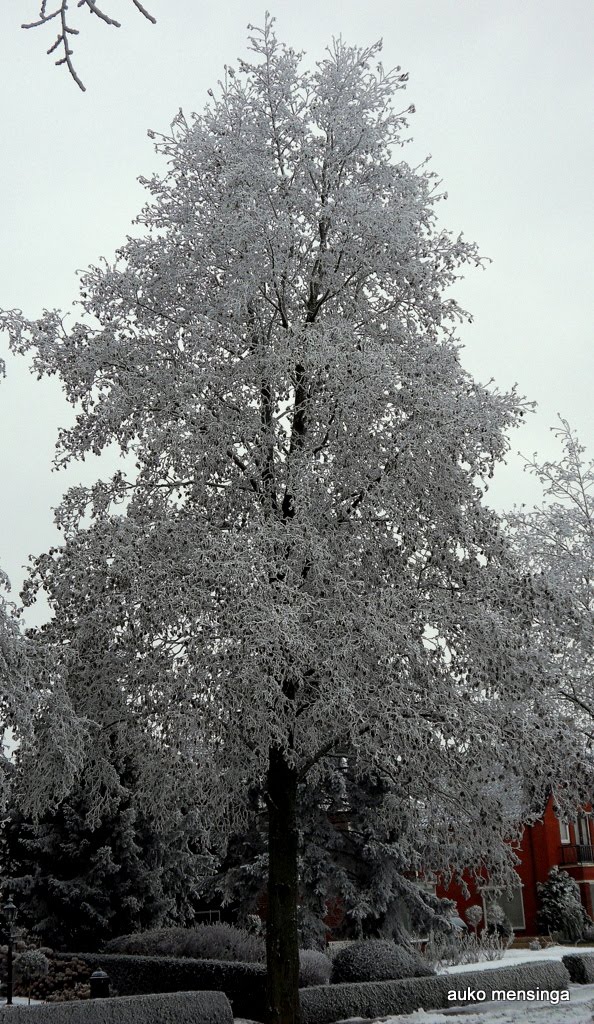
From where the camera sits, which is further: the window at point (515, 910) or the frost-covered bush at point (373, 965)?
the window at point (515, 910)

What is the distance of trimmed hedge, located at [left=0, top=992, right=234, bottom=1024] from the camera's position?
434 inches

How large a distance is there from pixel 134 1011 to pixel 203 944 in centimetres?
555

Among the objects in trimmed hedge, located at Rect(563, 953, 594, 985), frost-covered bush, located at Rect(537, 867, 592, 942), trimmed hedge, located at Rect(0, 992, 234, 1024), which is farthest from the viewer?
frost-covered bush, located at Rect(537, 867, 592, 942)

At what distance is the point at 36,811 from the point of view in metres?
12.9

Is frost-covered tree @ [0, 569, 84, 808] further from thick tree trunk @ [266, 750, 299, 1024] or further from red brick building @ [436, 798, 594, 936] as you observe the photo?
red brick building @ [436, 798, 594, 936]

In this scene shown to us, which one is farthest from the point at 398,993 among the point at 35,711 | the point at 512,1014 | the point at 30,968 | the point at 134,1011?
the point at 30,968

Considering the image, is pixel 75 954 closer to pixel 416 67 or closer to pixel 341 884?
pixel 341 884

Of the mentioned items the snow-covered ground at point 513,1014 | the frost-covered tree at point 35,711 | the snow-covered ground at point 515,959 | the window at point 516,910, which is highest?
the frost-covered tree at point 35,711

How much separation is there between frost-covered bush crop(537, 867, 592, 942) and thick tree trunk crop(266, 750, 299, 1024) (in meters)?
23.2

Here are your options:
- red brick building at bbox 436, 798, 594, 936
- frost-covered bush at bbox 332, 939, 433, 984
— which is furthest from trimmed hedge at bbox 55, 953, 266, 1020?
red brick building at bbox 436, 798, 594, 936

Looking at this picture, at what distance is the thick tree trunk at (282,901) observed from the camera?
39.3 ft

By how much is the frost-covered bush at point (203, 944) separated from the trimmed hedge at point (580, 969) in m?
5.37

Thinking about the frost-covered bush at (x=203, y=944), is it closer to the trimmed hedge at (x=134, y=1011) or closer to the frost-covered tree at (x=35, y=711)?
the trimmed hedge at (x=134, y=1011)

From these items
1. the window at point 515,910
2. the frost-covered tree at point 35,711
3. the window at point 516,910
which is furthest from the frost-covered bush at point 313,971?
the window at point 516,910
